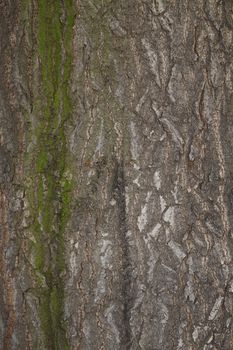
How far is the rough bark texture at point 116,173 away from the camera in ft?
5.61

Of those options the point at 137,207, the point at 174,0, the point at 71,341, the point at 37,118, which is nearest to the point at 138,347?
the point at 71,341

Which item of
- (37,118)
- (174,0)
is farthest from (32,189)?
(174,0)

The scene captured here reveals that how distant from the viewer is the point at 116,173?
5.73 feet

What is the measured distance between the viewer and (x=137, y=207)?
1756 mm

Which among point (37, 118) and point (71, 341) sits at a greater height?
point (37, 118)

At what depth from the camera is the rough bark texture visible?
5.61ft

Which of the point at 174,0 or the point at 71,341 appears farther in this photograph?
the point at 71,341

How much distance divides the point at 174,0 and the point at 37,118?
0.62 metres

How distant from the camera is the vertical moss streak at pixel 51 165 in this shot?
5.66ft

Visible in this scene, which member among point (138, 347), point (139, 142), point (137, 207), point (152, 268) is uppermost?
point (139, 142)

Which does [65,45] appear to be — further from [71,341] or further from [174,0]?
[71,341]

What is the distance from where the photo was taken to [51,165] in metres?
1.78

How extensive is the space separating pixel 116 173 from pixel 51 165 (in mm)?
235

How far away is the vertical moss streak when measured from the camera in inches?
67.9
